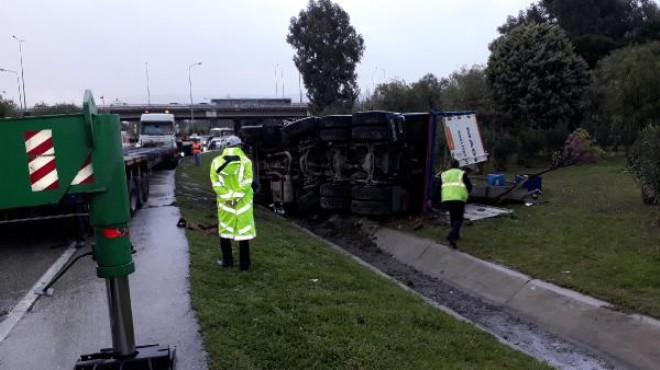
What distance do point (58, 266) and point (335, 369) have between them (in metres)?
5.09

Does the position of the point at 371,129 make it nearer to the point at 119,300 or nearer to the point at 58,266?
the point at 58,266

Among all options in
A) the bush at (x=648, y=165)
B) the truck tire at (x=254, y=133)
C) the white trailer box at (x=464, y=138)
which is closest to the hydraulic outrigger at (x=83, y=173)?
the bush at (x=648, y=165)

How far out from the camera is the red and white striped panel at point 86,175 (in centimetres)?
Result: 338

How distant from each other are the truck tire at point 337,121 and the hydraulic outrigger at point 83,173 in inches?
370

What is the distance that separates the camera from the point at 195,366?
4566mm

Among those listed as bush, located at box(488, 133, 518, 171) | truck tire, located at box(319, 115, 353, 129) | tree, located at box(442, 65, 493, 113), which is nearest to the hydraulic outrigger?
truck tire, located at box(319, 115, 353, 129)

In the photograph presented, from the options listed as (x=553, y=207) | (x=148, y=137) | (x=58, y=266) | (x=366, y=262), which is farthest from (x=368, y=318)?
(x=148, y=137)

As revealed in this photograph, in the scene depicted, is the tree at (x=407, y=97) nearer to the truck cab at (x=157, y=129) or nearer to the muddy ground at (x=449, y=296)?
the truck cab at (x=157, y=129)

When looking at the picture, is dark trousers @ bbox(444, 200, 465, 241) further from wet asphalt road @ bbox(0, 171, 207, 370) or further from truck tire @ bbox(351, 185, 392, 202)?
wet asphalt road @ bbox(0, 171, 207, 370)

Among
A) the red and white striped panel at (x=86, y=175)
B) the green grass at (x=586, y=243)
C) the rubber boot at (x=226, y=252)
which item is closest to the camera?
the red and white striped panel at (x=86, y=175)

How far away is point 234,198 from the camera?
7523 millimetres

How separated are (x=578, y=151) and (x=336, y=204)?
42.0 ft

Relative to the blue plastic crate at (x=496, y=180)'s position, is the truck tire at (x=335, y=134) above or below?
above

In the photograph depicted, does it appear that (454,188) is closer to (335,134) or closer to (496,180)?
(335,134)
